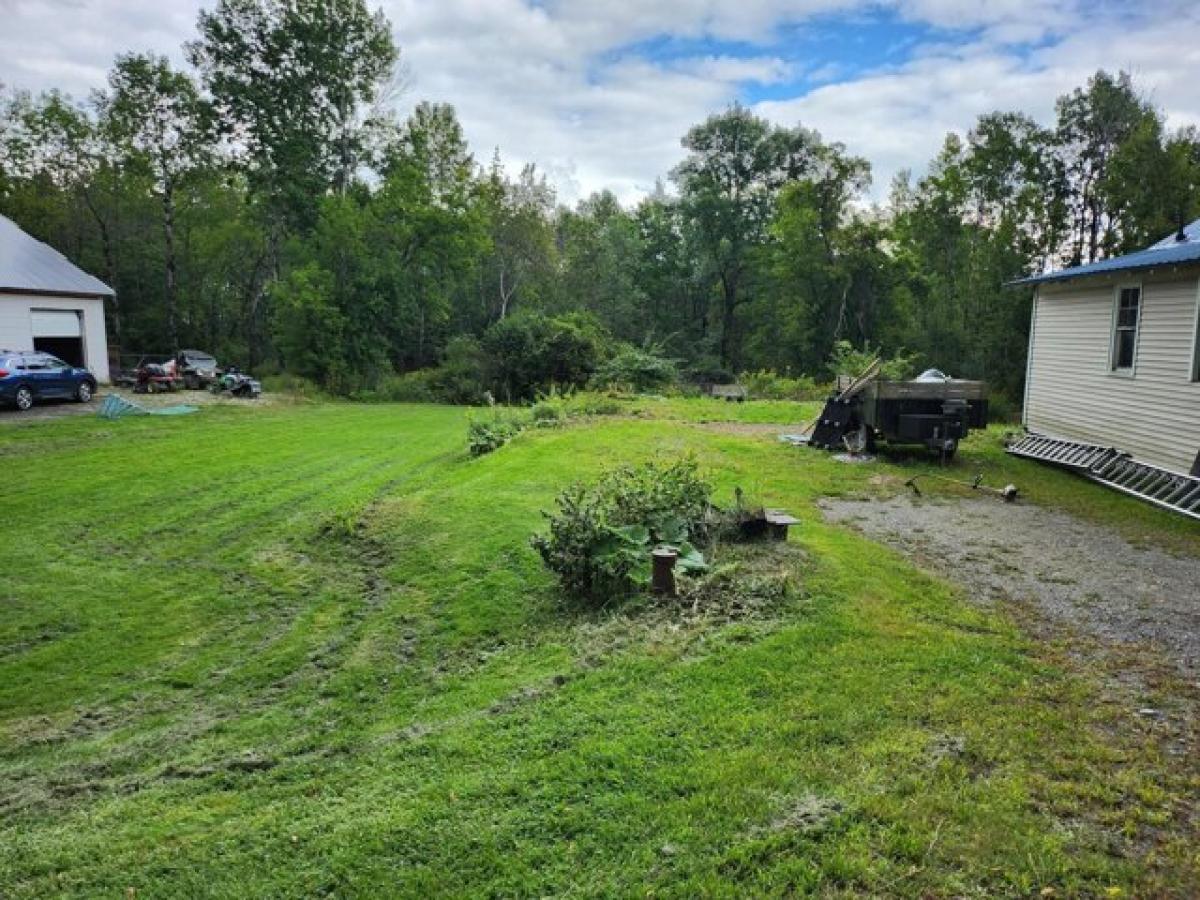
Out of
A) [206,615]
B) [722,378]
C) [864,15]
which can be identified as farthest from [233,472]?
[722,378]

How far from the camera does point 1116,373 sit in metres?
12.0

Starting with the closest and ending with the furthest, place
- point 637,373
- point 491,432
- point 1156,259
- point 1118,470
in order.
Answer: point 1156,259 < point 1118,470 < point 491,432 < point 637,373

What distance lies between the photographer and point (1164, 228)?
27250mm

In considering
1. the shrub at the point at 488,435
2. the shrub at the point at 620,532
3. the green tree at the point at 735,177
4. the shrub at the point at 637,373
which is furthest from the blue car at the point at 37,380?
the green tree at the point at 735,177

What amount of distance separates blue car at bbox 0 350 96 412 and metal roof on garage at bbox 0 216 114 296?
3.63 m

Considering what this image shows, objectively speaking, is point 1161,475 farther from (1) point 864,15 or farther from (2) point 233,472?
(2) point 233,472

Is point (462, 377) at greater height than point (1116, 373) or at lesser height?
lesser

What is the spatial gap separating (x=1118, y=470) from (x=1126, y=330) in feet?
7.58

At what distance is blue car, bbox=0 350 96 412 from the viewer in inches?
739

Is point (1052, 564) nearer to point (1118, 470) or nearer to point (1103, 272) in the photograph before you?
point (1118, 470)

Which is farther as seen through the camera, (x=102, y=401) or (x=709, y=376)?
(x=709, y=376)

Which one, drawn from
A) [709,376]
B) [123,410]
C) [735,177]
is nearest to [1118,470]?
[123,410]

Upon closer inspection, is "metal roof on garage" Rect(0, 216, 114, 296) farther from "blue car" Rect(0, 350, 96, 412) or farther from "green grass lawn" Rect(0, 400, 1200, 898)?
"green grass lawn" Rect(0, 400, 1200, 898)

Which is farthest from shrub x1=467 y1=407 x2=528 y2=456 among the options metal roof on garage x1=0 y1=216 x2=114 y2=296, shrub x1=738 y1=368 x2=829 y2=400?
metal roof on garage x1=0 y1=216 x2=114 y2=296
